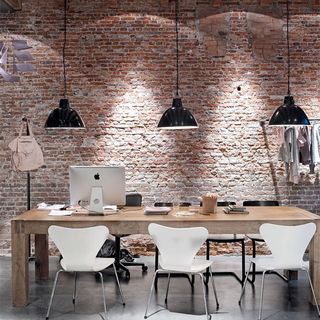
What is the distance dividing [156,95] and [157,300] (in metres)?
3.33

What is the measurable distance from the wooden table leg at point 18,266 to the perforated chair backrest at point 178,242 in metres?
1.26

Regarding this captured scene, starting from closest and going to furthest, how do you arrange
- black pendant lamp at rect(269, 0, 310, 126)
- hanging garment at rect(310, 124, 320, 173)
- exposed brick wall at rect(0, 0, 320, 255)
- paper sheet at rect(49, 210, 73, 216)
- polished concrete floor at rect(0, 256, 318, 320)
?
1. polished concrete floor at rect(0, 256, 318, 320)
2. paper sheet at rect(49, 210, 73, 216)
3. black pendant lamp at rect(269, 0, 310, 126)
4. hanging garment at rect(310, 124, 320, 173)
5. exposed brick wall at rect(0, 0, 320, 255)

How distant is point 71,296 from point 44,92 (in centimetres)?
334

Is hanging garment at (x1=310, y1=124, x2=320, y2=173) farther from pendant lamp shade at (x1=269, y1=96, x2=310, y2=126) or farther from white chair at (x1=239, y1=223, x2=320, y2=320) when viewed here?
white chair at (x1=239, y1=223, x2=320, y2=320)

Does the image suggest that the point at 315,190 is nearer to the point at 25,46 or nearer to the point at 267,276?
the point at 267,276

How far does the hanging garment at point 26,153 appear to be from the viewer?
7203 mm

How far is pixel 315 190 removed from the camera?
7.54m

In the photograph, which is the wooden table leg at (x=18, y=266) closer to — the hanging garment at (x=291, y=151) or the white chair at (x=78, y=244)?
the white chair at (x=78, y=244)

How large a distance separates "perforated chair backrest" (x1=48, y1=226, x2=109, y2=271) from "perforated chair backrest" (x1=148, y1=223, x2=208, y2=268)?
483 mm

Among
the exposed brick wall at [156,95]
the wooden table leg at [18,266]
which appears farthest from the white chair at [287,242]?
the exposed brick wall at [156,95]

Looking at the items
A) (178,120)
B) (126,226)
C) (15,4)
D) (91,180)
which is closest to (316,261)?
(126,226)

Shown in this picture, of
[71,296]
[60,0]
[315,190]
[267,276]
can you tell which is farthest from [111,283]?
[60,0]

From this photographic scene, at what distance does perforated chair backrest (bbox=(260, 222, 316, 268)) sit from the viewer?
14.9 feet

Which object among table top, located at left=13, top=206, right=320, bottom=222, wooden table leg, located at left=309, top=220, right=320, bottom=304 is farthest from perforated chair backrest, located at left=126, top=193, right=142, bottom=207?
wooden table leg, located at left=309, top=220, right=320, bottom=304
